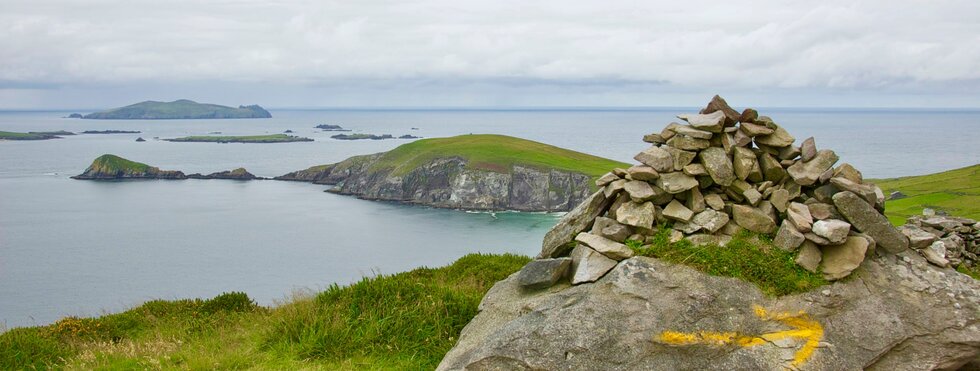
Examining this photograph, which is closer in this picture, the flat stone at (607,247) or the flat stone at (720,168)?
the flat stone at (607,247)

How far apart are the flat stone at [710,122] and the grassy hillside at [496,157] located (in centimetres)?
14878

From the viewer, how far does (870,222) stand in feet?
35.8

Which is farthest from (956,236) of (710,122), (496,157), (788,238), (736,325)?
(496,157)

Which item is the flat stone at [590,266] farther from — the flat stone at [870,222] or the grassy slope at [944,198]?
the grassy slope at [944,198]

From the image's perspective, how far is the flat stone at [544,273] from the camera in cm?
1156

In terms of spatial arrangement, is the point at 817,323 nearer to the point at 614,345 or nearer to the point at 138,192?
the point at 614,345

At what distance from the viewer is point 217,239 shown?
392 feet

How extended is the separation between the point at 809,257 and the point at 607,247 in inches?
127

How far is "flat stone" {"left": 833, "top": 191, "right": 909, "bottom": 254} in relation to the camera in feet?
35.7

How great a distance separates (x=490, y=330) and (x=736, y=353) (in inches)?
152

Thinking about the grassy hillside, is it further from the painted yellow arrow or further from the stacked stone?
the painted yellow arrow

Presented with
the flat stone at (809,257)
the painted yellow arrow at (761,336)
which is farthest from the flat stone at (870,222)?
the painted yellow arrow at (761,336)

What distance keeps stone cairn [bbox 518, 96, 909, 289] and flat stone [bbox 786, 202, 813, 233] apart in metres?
0.02

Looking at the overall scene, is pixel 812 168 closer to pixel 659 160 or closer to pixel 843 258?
pixel 843 258
